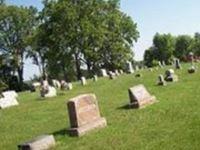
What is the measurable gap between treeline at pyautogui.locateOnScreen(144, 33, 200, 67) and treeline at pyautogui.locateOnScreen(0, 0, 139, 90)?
5413 centimetres

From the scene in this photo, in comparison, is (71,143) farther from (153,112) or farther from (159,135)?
(153,112)

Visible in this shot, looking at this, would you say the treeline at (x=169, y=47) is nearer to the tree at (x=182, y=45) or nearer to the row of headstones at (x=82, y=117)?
the tree at (x=182, y=45)

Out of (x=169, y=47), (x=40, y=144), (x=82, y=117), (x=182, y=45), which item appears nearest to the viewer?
(x=40, y=144)

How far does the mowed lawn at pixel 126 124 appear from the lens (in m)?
14.6

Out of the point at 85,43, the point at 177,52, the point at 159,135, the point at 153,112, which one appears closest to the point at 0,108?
the point at 153,112

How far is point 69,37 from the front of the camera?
219ft

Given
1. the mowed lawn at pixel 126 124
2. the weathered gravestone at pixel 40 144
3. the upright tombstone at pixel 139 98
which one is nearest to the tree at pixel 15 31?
the mowed lawn at pixel 126 124

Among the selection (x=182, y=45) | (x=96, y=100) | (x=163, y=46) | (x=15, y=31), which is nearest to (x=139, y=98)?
(x=96, y=100)

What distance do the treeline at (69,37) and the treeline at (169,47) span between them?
5413 cm

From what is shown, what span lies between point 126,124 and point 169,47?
115 meters

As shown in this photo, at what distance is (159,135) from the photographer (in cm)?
1505

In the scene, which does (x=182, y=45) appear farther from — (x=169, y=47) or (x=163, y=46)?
(x=163, y=46)

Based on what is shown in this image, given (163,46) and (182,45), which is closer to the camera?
(163,46)

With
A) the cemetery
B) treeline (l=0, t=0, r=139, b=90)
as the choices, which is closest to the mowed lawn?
the cemetery
